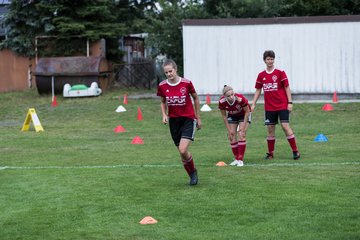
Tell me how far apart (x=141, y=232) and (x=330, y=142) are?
9605 mm

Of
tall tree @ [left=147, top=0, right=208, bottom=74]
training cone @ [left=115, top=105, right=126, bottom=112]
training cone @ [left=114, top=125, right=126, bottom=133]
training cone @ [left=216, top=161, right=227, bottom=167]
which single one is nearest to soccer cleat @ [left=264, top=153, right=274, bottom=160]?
training cone @ [left=216, top=161, right=227, bottom=167]

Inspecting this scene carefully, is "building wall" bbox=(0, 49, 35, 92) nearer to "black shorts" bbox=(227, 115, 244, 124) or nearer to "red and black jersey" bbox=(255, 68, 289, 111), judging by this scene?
"red and black jersey" bbox=(255, 68, 289, 111)

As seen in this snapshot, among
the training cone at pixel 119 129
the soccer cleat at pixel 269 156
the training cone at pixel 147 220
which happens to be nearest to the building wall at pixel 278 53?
the training cone at pixel 119 129

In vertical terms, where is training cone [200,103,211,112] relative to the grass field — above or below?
below

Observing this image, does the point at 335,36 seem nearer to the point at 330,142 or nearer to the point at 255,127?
the point at 255,127

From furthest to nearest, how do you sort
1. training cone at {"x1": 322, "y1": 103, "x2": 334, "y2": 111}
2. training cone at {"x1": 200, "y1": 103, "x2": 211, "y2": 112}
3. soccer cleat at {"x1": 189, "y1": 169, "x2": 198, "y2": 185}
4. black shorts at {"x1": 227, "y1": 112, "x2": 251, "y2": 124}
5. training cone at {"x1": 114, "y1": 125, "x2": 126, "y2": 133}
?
training cone at {"x1": 200, "y1": 103, "x2": 211, "y2": 112} < training cone at {"x1": 322, "y1": 103, "x2": 334, "y2": 111} < training cone at {"x1": 114, "y1": 125, "x2": 126, "y2": 133} < black shorts at {"x1": 227, "y1": 112, "x2": 251, "y2": 124} < soccer cleat at {"x1": 189, "y1": 169, "x2": 198, "y2": 185}

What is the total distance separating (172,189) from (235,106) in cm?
268

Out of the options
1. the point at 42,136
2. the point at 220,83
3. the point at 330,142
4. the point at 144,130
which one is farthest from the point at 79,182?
the point at 220,83

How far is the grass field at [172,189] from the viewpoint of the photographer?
7.39m

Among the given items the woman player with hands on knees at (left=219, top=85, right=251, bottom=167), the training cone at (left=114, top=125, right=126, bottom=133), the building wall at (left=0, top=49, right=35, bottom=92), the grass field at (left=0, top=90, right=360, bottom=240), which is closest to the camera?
the grass field at (left=0, top=90, right=360, bottom=240)

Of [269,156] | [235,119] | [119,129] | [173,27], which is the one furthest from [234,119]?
[173,27]

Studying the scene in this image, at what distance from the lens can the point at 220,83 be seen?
1080 inches

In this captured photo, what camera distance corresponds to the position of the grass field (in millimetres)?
7395

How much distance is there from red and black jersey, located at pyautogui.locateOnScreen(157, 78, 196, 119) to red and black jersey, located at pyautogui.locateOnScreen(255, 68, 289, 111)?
9.07 feet
